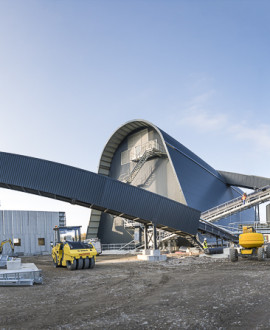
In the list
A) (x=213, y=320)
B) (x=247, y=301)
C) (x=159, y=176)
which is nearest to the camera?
(x=213, y=320)

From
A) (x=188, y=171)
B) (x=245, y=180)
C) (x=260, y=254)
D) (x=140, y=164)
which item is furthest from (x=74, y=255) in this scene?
(x=245, y=180)

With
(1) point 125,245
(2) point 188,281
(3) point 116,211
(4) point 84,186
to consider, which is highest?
(4) point 84,186

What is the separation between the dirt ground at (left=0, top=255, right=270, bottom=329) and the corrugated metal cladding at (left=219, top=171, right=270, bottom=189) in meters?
29.5

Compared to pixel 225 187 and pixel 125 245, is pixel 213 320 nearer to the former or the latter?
pixel 125 245

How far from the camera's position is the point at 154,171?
39625mm

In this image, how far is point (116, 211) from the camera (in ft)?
80.8

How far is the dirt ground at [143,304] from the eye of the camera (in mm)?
7316

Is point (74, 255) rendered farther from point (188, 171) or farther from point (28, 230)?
point (188, 171)

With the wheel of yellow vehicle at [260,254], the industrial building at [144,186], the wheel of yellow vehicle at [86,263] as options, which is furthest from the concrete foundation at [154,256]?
the wheel of yellow vehicle at [260,254]

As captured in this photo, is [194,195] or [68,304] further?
[194,195]

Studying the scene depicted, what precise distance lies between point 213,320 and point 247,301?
213cm

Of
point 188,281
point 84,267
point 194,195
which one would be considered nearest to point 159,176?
point 194,195

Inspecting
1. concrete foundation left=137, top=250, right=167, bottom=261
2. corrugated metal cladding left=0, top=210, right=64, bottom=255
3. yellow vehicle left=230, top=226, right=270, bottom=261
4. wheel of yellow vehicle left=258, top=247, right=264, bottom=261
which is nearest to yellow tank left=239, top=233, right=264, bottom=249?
yellow vehicle left=230, top=226, right=270, bottom=261

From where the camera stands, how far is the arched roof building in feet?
121
